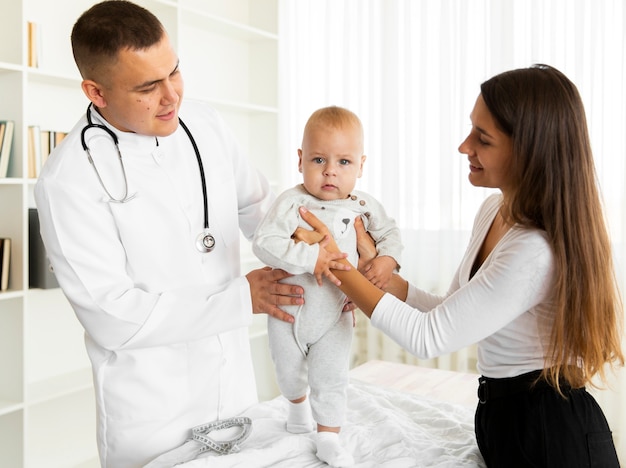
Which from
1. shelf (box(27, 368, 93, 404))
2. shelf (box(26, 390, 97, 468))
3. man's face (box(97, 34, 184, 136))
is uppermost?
man's face (box(97, 34, 184, 136))

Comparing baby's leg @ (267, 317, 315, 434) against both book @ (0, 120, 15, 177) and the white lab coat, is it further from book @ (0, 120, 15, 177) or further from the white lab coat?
book @ (0, 120, 15, 177)

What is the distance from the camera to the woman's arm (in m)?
1.64

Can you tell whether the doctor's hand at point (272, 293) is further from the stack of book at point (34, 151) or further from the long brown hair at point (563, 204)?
the stack of book at point (34, 151)

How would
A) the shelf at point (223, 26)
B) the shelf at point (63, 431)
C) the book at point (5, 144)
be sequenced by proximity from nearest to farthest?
the book at point (5, 144) < the shelf at point (63, 431) < the shelf at point (223, 26)

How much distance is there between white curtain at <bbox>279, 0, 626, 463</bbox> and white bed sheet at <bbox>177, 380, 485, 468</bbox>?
1888 mm

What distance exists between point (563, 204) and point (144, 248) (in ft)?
3.30

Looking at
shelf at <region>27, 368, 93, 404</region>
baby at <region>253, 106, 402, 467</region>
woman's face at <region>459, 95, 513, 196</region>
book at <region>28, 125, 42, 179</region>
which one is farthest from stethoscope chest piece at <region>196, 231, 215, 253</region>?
shelf at <region>27, 368, 93, 404</region>

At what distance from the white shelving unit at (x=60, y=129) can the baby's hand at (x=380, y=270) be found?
177 cm

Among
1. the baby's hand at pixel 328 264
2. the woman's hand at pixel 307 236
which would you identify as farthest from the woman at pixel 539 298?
the woman's hand at pixel 307 236

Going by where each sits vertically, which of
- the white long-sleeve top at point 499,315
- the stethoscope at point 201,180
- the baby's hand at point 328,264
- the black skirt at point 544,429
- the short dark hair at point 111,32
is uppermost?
the short dark hair at point 111,32

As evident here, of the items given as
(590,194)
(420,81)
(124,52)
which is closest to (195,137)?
(124,52)

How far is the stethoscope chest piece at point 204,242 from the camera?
1738 millimetres

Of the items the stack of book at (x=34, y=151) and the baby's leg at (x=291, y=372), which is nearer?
the baby's leg at (x=291, y=372)

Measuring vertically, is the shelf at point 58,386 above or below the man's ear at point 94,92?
below
